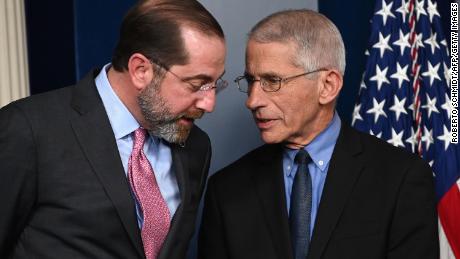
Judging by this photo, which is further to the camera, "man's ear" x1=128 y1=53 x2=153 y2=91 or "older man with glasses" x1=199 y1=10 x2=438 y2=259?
"older man with glasses" x1=199 y1=10 x2=438 y2=259

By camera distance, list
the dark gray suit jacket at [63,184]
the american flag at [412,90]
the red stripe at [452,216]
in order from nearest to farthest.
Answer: the dark gray suit jacket at [63,184] < the red stripe at [452,216] < the american flag at [412,90]

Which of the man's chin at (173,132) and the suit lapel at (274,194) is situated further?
the suit lapel at (274,194)

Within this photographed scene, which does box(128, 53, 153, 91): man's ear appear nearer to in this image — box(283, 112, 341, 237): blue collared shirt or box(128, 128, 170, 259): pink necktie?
box(128, 128, 170, 259): pink necktie

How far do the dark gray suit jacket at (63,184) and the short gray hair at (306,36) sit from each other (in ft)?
2.33

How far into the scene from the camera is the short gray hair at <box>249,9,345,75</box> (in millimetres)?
2463

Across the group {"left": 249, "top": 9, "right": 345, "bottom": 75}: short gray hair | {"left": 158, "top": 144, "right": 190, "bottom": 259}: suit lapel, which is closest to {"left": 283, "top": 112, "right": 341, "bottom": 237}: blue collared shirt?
{"left": 249, "top": 9, "right": 345, "bottom": 75}: short gray hair

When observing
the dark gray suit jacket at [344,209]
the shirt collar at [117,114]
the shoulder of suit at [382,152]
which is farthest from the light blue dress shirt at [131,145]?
the shoulder of suit at [382,152]

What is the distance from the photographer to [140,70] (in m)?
2.15

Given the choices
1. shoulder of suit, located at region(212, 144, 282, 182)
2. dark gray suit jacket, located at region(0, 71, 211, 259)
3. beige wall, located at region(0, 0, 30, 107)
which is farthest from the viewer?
beige wall, located at region(0, 0, 30, 107)

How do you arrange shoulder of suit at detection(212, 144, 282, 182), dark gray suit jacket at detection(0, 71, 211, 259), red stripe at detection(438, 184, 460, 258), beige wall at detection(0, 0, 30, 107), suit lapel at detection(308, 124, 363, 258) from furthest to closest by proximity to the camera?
red stripe at detection(438, 184, 460, 258) → beige wall at detection(0, 0, 30, 107) → shoulder of suit at detection(212, 144, 282, 182) → suit lapel at detection(308, 124, 363, 258) → dark gray suit jacket at detection(0, 71, 211, 259)

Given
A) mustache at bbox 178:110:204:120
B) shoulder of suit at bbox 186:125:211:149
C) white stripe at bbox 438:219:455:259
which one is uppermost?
mustache at bbox 178:110:204:120

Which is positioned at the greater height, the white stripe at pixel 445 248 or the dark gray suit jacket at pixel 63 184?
the dark gray suit jacket at pixel 63 184

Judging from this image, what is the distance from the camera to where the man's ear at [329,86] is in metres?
2.53

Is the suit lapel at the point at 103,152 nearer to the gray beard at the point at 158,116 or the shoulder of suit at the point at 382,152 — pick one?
the gray beard at the point at 158,116
